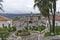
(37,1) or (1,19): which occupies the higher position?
(37,1)

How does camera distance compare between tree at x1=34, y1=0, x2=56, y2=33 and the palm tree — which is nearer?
tree at x1=34, y1=0, x2=56, y2=33

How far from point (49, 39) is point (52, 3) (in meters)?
9.85

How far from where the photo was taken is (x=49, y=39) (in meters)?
19.2

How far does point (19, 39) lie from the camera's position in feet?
75.0

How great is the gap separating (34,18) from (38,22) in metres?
2.56

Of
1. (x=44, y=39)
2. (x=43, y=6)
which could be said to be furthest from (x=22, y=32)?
(x=44, y=39)

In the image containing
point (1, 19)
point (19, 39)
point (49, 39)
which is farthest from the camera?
point (1, 19)

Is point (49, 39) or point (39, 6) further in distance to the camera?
point (39, 6)

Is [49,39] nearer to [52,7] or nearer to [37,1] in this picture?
[52,7]

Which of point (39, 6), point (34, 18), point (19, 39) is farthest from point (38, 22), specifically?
point (19, 39)

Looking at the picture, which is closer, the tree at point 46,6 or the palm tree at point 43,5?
the tree at point 46,6

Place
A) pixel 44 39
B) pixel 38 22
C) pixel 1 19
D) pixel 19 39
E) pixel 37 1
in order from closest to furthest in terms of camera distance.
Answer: pixel 44 39 → pixel 19 39 → pixel 37 1 → pixel 1 19 → pixel 38 22

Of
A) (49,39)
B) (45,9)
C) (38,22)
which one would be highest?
(45,9)

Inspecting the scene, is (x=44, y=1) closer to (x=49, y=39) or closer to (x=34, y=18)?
(x=49, y=39)
